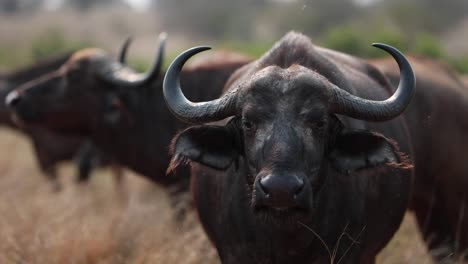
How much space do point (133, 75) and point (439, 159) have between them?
12.3 feet

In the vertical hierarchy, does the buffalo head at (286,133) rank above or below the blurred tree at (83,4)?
above

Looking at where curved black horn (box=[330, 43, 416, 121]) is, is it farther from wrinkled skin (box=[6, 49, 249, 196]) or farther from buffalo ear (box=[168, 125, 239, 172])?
wrinkled skin (box=[6, 49, 249, 196])

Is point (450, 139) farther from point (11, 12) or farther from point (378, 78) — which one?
point (11, 12)

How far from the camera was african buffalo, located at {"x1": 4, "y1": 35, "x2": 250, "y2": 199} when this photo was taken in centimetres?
852

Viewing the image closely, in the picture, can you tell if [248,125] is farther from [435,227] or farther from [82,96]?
[82,96]

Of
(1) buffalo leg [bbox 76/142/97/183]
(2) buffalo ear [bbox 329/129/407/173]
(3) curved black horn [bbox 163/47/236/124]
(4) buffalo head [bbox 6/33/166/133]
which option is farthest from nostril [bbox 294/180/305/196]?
(1) buffalo leg [bbox 76/142/97/183]

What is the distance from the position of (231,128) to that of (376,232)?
1396 millimetres

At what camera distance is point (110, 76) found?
Result: 859 cm

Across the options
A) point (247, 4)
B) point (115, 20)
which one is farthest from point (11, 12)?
point (247, 4)

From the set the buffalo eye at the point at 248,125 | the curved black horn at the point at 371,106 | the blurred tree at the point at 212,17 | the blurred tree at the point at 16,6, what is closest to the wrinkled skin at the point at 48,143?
the buffalo eye at the point at 248,125

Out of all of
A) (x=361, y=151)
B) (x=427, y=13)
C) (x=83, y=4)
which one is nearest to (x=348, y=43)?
(x=427, y=13)

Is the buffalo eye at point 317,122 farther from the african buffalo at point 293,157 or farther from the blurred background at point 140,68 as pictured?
the blurred background at point 140,68

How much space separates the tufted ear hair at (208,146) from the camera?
4.61m

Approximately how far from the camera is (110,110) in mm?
8664
